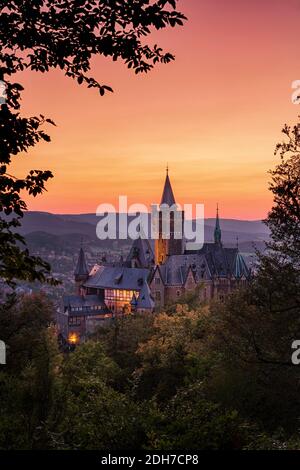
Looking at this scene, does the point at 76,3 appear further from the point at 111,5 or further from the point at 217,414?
the point at 217,414

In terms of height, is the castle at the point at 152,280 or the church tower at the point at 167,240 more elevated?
the church tower at the point at 167,240

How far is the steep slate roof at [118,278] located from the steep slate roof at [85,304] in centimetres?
436

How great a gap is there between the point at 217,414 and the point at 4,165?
825cm

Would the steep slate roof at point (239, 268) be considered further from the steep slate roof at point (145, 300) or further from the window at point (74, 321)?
the window at point (74, 321)

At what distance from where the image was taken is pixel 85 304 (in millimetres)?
112500

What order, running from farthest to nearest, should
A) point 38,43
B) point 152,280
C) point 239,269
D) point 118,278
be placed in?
point 118,278 < point 239,269 < point 152,280 < point 38,43

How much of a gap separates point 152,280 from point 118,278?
12419mm

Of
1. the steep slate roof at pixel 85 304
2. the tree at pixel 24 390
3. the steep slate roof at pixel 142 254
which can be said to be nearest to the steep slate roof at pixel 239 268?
the steep slate roof at pixel 142 254

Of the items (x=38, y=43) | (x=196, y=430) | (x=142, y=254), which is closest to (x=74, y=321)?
(x=142, y=254)

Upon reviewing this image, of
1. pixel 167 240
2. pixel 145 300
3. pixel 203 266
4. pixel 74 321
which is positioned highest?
pixel 167 240

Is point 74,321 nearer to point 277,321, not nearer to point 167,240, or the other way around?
point 167,240

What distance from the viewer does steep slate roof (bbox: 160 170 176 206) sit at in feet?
377

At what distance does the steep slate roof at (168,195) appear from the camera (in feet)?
377

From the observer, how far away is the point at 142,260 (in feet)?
398
